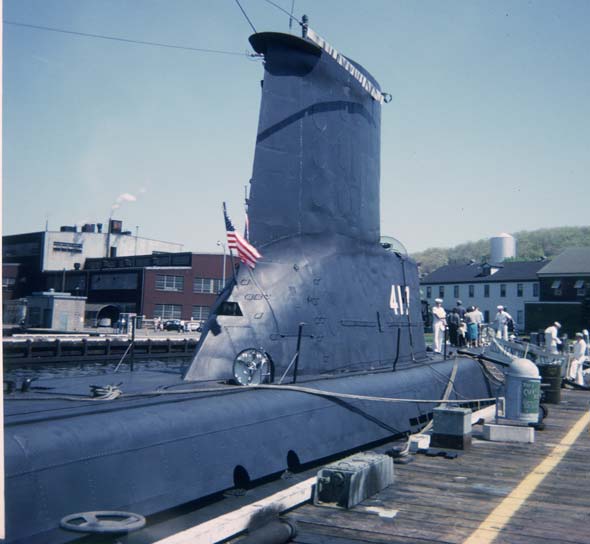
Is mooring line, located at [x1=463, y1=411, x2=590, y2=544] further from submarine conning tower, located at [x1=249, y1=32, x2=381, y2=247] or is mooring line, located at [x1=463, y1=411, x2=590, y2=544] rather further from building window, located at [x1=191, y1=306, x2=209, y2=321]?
building window, located at [x1=191, y1=306, x2=209, y2=321]

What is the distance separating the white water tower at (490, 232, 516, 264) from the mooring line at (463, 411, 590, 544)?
8347cm

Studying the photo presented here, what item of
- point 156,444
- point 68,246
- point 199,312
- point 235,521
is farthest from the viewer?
point 68,246

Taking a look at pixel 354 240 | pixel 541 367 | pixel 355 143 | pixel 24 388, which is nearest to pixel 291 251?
pixel 354 240

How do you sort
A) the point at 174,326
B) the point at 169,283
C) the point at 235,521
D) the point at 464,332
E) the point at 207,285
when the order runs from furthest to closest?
the point at 207,285 < the point at 169,283 < the point at 174,326 < the point at 464,332 < the point at 235,521

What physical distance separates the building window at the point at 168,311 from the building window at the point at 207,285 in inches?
91.4

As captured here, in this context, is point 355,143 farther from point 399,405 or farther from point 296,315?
point 399,405

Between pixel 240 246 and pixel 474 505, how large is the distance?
16.6 ft

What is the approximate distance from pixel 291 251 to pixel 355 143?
3.16 m

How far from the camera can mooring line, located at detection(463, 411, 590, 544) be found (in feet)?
22.1

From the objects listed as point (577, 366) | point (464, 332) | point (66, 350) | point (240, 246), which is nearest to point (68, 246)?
point (66, 350)

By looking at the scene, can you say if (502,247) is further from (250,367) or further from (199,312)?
(250,367)

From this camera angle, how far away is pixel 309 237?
492 inches

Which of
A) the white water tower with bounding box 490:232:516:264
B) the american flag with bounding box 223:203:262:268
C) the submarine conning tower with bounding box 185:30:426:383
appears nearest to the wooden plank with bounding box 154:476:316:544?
the submarine conning tower with bounding box 185:30:426:383

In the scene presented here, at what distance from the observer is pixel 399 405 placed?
12.7 metres
